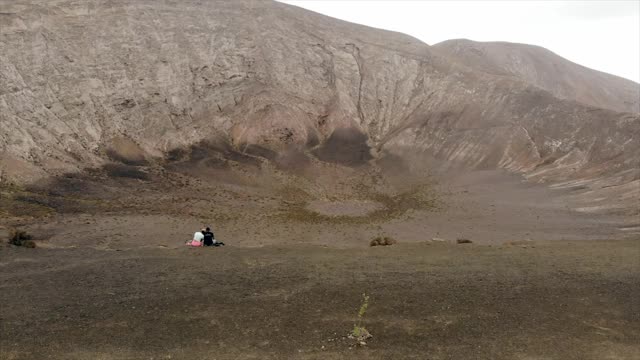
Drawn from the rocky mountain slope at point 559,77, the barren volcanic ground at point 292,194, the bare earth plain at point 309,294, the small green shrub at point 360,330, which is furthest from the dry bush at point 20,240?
the rocky mountain slope at point 559,77

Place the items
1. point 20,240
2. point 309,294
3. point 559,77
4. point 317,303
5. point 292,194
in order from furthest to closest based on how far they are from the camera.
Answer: point 559,77 → point 292,194 → point 20,240 → point 309,294 → point 317,303

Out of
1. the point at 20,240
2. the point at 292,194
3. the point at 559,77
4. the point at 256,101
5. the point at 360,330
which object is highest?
the point at 559,77

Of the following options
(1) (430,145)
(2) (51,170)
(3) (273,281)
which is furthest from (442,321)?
(1) (430,145)

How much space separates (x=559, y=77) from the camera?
102625mm

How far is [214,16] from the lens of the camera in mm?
68750

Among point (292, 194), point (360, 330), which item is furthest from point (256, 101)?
point (360, 330)

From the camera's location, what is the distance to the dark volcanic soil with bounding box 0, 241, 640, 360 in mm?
15969

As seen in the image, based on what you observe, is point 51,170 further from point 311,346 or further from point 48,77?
point 311,346

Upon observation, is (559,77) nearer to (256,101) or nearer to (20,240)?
(256,101)

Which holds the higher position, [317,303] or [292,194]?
[292,194]

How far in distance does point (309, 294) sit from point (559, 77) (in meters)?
99.0

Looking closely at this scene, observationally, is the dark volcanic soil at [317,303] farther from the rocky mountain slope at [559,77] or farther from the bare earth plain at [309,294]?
the rocky mountain slope at [559,77]

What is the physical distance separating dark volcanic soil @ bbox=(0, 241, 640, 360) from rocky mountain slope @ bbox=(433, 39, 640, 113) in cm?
7290

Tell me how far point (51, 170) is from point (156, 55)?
22100mm
